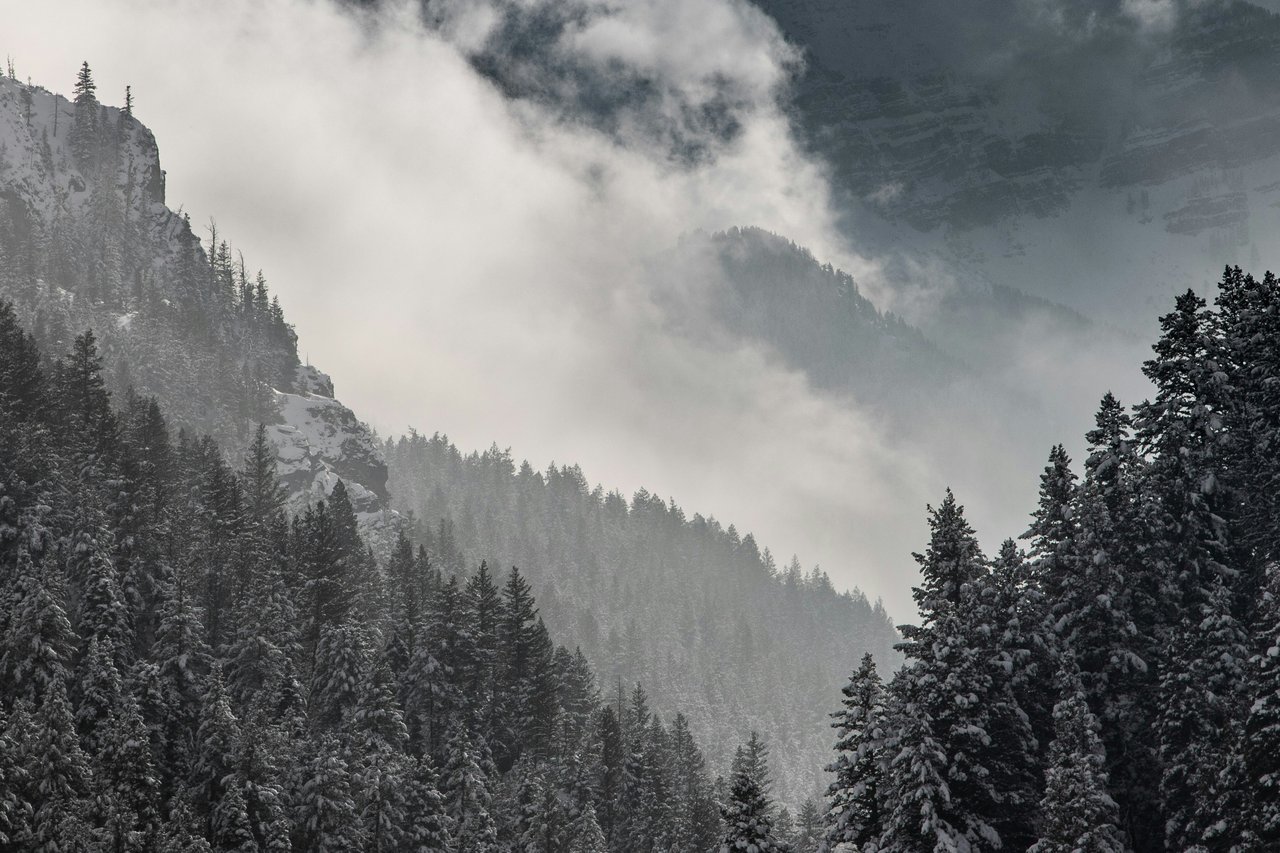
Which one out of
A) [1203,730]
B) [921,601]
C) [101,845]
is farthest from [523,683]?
[1203,730]

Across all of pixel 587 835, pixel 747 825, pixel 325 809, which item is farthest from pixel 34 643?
pixel 747 825

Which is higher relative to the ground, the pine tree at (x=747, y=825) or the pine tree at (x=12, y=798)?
the pine tree at (x=747, y=825)

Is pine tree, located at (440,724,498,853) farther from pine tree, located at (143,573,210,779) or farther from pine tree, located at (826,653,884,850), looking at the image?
pine tree, located at (826,653,884,850)

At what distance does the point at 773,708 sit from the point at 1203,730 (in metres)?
148

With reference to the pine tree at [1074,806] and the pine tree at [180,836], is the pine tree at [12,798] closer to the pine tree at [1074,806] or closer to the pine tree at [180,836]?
the pine tree at [180,836]

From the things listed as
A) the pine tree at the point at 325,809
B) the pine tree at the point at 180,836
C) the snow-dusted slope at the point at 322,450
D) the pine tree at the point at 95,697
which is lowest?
the pine tree at the point at 180,836

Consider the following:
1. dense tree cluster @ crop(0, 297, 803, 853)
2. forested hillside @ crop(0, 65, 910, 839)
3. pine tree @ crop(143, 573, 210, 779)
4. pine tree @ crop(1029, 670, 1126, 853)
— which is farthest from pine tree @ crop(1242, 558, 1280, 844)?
forested hillside @ crop(0, 65, 910, 839)

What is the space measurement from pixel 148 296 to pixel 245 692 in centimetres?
10940

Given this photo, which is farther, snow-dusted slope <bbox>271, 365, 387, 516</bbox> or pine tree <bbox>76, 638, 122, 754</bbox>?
snow-dusted slope <bbox>271, 365, 387, 516</bbox>

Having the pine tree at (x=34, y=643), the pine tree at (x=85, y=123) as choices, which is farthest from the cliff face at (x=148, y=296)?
the pine tree at (x=34, y=643)

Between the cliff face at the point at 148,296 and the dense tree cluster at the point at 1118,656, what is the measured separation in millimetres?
107986

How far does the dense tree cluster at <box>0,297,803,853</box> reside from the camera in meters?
46.5

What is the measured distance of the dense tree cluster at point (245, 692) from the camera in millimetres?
46469

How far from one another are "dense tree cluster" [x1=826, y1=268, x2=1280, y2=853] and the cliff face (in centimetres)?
10799
